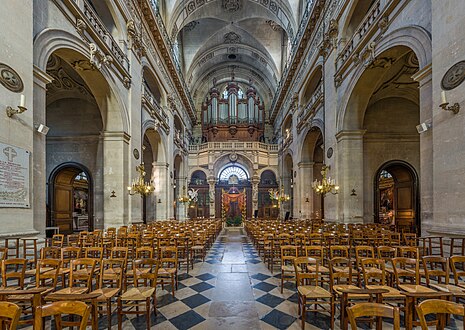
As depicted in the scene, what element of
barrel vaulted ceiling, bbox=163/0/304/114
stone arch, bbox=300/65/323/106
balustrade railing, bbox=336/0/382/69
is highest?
barrel vaulted ceiling, bbox=163/0/304/114

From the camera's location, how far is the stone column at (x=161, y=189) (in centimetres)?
1919

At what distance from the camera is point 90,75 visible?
1075 cm

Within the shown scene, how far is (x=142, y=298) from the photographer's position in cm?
398

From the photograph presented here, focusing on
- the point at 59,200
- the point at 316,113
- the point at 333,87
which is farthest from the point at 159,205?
the point at 333,87

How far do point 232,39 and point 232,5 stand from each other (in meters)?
4.67

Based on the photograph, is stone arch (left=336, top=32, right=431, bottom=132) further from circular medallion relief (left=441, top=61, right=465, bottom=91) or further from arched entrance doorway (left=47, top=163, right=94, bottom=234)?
arched entrance doorway (left=47, top=163, right=94, bottom=234)

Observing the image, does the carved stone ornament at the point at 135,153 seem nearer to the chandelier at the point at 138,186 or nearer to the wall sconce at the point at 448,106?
the chandelier at the point at 138,186

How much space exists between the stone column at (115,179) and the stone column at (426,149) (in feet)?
33.3

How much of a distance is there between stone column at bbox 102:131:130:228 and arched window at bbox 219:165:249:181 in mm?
18204

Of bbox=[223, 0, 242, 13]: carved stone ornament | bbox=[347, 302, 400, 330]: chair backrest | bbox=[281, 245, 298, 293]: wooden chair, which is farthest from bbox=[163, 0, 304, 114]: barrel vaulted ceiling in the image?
bbox=[347, 302, 400, 330]: chair backrest

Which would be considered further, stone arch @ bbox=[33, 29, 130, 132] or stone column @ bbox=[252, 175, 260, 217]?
stone column @ bbox=[252, 175, 260, 217]

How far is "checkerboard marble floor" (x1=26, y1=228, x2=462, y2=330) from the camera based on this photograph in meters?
4.12

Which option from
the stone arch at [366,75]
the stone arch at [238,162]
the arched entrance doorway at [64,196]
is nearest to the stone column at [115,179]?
the arched entrance doorway at [64,196]

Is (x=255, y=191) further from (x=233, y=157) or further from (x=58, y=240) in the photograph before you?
(x=58, y=240)
